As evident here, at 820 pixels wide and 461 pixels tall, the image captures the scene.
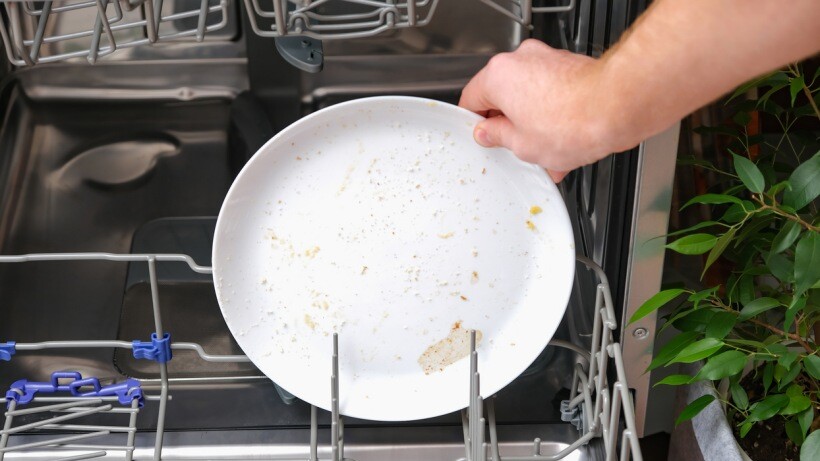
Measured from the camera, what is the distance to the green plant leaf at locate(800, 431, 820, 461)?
0.68 meters

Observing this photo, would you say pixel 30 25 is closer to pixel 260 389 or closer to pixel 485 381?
pixel 260 389

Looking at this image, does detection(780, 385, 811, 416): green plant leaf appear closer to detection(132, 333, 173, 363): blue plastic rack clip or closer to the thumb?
the thumb

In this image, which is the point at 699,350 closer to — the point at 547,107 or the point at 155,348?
the point at 547,107

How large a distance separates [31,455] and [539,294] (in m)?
0.45

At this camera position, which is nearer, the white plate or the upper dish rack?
the upper dish rack

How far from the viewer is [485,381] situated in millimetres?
746

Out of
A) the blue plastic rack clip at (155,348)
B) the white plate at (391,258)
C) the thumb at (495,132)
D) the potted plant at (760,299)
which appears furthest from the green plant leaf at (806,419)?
the blue plastic rack clip at (155,348)

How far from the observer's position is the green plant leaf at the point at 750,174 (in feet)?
2.23

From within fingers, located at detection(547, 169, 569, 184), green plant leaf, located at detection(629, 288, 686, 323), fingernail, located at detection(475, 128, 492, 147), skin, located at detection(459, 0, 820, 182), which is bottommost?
green plant leaf, located at detection(629, 288, 686, 323)

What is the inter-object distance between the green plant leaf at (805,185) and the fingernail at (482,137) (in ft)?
0.76

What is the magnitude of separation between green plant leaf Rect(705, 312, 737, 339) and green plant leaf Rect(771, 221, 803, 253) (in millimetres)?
69

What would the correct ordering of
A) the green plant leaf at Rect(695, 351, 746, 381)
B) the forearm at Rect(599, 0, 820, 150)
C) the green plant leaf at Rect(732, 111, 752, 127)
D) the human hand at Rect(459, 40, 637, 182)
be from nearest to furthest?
the forearm at Rect(599, 0, 820, 150) < the human hand at Rect(459, 40, 637, 182) < the green plant leaf at Rect(695, 351, 746, 381) < the green plant leaf at Rect(732, 111, 752, 127)

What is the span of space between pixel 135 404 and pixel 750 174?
1.77ft

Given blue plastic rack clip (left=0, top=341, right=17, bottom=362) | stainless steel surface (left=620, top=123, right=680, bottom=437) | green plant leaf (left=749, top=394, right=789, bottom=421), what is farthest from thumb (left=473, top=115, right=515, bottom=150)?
blue plastic rack clip (left=0, top=341, right=17, bottom=362)
